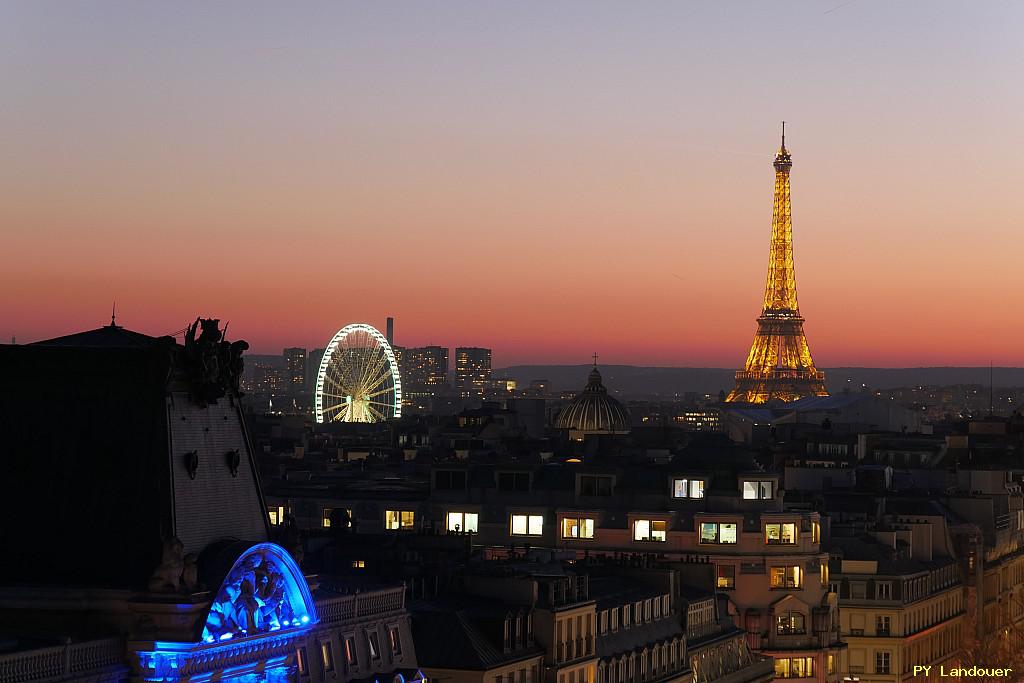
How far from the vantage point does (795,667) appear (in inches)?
4390

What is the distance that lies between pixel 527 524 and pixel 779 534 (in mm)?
11128

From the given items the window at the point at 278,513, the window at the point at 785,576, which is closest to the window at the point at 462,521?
the window at the point at 278,513

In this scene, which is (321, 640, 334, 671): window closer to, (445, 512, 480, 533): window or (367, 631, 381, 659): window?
(367, 631, 381, 659): window

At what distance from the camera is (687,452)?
124625 mm

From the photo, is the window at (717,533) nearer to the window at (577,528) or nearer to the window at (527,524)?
the window at (577,528)

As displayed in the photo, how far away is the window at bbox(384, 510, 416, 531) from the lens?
119 m

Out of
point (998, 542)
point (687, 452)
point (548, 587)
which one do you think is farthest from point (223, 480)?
point (998, 542)

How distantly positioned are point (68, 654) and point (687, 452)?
251ft

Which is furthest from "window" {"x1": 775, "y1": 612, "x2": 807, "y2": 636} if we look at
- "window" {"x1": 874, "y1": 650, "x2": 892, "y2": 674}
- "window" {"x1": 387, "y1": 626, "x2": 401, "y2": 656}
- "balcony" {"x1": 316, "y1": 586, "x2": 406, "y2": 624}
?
"window" {"x1": 387, "y1": 626, "x2": 401, "y2": 656}

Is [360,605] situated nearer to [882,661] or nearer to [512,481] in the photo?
[512,481]

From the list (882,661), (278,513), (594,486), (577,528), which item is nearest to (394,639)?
(577,528)

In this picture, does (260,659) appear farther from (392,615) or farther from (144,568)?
(392,615)

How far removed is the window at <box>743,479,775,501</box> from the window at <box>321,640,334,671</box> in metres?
56.1

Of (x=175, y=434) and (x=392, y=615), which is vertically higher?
(x=175, y=434)
